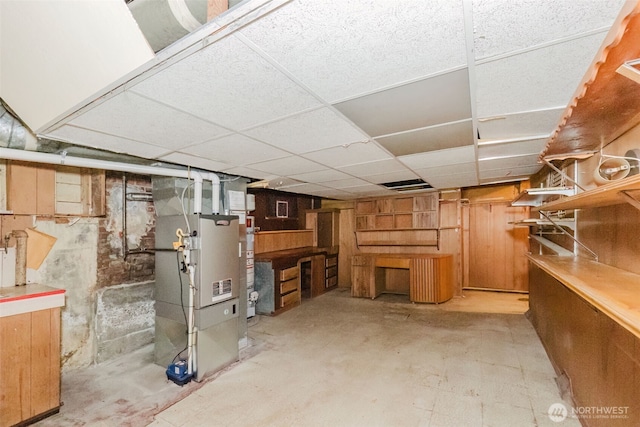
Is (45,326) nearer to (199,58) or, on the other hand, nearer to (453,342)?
(199,58)

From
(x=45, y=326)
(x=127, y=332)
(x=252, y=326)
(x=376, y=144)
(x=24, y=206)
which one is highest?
(x=376, y=144)

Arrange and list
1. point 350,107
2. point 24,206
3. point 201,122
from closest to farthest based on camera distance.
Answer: point 350,107 < point 201,122 < point 24,206

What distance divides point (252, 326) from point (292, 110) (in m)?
3.47

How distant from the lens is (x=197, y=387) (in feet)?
8.55

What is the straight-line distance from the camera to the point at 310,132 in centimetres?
208

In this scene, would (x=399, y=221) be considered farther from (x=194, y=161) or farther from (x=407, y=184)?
(x=194, y=161)

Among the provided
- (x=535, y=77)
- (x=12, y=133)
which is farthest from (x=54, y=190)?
(x=535, y=77)

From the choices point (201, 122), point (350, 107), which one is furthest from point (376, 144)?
point (201, 122)

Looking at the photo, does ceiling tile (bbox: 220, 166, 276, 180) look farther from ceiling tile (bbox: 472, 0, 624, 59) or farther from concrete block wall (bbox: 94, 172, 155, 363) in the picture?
ceiling tile (bbox: 472, 0, 624, 59)

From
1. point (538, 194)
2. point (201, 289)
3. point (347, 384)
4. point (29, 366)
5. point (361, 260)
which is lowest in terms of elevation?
point (347, 384)

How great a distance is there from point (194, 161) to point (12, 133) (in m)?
1.26

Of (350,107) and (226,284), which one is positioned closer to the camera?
(350,107)

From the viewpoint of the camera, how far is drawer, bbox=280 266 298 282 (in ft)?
16.2

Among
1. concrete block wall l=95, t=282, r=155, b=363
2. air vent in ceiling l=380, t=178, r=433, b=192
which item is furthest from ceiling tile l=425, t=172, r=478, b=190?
concrete block wall l=95, t=282, r=155, b=363
